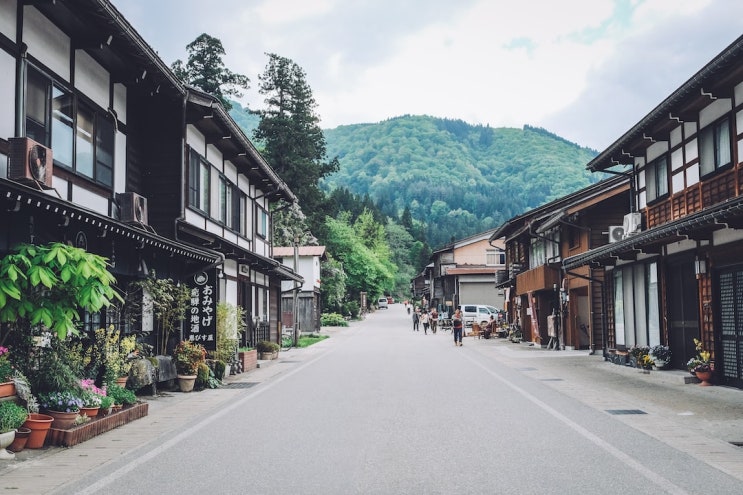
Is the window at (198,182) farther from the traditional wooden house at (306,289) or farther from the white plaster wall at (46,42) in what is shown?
the traditional wooden house at (306,289)

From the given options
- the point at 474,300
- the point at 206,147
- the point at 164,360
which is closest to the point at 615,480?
the point at 164,360

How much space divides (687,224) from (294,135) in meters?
50.7

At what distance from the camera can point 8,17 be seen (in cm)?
1073

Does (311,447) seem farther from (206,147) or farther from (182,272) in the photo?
(206,147)

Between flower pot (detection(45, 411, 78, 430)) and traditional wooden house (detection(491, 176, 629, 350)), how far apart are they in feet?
60.4

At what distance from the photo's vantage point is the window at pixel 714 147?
15.6 meters

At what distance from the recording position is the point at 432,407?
12344 millimetres

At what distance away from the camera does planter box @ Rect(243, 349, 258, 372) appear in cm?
2041

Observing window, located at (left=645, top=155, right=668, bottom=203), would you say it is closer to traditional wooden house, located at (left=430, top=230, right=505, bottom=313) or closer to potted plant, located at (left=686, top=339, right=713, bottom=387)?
potted plant, located at (left=686, top=339, right=713, bottom=387)

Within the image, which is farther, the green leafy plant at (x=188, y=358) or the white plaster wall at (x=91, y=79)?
the green leafy plant at (x=188, y=358)

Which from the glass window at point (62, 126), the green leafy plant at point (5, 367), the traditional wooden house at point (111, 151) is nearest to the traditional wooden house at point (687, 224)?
the traditional wooden house at point (111, 151)

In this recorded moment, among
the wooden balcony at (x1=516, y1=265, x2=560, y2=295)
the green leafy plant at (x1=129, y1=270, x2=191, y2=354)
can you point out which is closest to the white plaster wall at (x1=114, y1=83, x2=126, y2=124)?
the green leafy plant at (x1=129, y1=270, x2=191, y2=354)

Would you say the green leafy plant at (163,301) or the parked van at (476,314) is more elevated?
the green leafy plant at (163,301)

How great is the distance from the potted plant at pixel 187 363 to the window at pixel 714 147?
11838 millimetres
